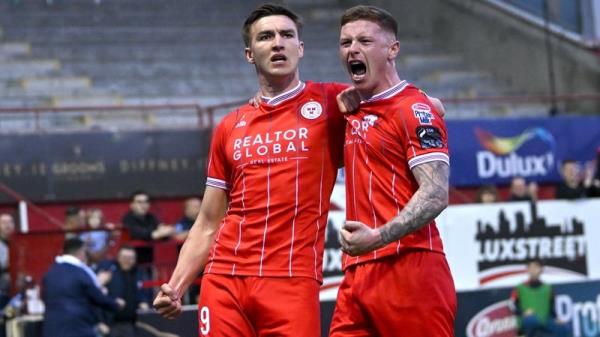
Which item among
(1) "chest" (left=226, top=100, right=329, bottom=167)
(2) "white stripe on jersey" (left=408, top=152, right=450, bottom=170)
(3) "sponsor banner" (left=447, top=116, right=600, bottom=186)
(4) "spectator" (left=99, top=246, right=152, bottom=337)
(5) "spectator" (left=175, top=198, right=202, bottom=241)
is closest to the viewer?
(2) "white stripe on jersey" (left=408, top=152, right=450, bottom=170)

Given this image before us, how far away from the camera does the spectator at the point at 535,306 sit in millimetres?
13547

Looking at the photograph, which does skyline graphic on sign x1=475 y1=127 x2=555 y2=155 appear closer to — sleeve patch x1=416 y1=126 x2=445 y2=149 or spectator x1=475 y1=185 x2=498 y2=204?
spectator x1=475 y1=185 x2=498 y2=204

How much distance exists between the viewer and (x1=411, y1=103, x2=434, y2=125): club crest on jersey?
5461 millimetres

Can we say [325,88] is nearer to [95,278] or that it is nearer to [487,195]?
[95,278]

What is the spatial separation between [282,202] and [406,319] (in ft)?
2.64

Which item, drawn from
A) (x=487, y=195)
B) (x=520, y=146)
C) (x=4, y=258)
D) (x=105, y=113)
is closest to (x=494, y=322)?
(x=487, y=195)

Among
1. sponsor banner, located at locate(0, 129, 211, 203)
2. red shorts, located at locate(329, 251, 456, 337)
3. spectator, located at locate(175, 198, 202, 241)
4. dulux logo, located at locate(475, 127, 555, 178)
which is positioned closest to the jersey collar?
red shorts, located at locate(329, 251, 456, 337)

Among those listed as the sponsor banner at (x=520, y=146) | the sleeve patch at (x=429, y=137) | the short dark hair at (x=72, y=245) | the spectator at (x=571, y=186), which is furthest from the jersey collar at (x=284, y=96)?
the sponsor banner at (x=520, y=146)

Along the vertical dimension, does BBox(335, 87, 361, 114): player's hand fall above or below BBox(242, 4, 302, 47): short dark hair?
below

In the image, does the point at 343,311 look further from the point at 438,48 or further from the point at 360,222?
the point at 438,48

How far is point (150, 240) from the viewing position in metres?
12.9

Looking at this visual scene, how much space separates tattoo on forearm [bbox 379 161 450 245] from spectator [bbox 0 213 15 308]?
7699 mm

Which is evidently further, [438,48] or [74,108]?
[438,48]

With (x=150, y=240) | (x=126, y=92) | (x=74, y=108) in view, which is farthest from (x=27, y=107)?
(x=150, y=240)
